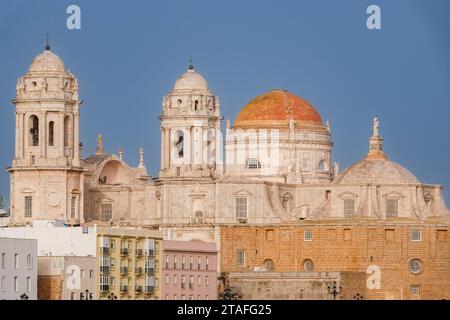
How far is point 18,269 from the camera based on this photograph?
185875 mm

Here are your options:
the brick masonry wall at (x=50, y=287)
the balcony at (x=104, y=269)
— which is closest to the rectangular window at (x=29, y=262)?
the brick masonry wall at (x=50, y=287)

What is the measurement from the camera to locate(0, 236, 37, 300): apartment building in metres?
184

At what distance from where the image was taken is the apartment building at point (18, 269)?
183750 millimetres

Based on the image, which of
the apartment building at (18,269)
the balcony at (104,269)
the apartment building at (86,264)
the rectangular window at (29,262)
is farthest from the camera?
the balcony at (104,269)

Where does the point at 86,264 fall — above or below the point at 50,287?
above

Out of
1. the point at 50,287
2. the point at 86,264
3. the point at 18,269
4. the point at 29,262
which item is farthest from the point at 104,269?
the point at 18,269

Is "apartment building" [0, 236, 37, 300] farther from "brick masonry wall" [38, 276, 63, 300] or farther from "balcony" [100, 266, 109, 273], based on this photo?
"balcony" [100, 266, 109, 273]

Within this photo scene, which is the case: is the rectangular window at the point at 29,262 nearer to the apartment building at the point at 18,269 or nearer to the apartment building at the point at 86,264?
the apartment building at the point at 18,269

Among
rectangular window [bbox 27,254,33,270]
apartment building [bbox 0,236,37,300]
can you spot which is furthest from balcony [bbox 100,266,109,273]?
rectangular window [bbox 27,254,33,270]

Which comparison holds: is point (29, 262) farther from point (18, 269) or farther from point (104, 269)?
point (104, 269)

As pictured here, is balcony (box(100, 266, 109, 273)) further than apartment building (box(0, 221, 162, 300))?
Yes
